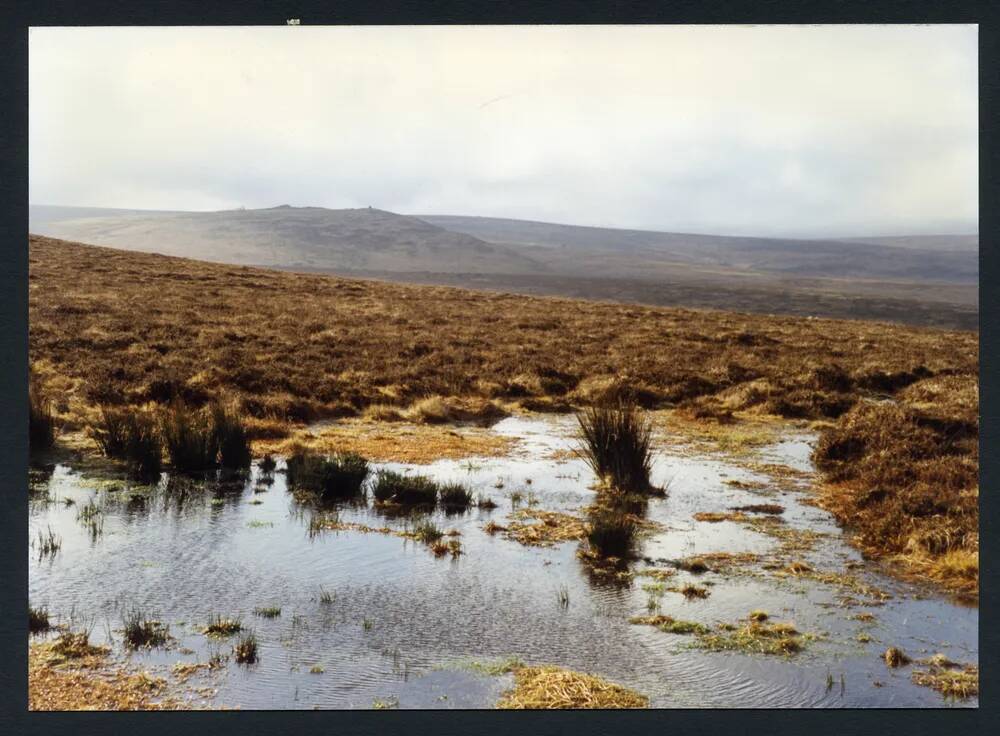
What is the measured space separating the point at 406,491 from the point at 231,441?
1.84 m

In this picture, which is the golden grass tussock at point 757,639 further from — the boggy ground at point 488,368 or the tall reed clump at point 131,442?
the tall reed clump at point 131,442

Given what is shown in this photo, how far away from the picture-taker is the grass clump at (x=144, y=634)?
5.26m

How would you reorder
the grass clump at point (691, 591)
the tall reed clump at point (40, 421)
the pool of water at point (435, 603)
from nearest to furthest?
1. the pool of water at point (435, 603)
2. the grass clump at point (691, 591)
3. the tall reed clump at point (40, 421)

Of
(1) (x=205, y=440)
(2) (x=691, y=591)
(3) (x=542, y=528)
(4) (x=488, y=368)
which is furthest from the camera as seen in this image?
(4) (x=488, y=368)

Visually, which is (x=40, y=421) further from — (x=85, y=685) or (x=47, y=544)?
(x=85, y=685)

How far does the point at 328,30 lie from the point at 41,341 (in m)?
4.11

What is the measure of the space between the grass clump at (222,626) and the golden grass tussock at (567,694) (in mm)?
1831

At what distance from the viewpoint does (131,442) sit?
7695 millimetres

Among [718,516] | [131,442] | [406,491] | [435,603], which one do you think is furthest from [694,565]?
[131,442]

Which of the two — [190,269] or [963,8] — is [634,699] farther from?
[190,269]

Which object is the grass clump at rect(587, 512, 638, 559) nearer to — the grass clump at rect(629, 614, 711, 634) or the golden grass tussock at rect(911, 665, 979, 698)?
the grass clump at rect(629, 614, 711, 634)

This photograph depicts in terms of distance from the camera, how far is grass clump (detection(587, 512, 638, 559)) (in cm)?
646

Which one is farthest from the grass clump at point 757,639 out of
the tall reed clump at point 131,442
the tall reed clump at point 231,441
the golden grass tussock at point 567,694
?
the tall reed clump at point 131,442

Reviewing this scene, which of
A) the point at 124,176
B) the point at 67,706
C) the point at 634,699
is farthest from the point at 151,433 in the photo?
the point at 634,699
